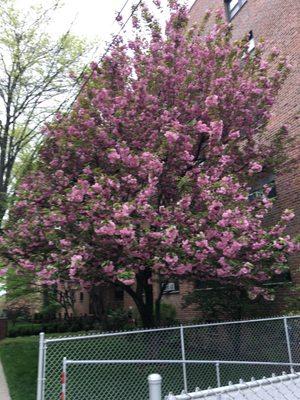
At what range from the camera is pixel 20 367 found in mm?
10719

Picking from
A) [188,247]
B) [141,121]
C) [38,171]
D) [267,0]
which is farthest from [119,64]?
[267,0]

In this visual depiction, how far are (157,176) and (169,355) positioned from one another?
3.25 m

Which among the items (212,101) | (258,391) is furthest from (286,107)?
(258,391)

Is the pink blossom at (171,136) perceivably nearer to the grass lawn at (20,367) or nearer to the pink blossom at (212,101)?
the pink blossom at (212,101)

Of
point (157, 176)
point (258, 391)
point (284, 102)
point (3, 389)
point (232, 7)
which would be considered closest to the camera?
point (258, 391)

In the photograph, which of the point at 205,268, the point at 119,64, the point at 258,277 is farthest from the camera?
the point at 119,64

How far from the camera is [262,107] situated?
891 cm

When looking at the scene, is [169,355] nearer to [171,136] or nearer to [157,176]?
[157,176]

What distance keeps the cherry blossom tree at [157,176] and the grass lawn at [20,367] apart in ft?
7.80

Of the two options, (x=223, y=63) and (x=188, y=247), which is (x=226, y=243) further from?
(x=223, y=63)

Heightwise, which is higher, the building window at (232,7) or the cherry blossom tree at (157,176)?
the building window at (232,7)

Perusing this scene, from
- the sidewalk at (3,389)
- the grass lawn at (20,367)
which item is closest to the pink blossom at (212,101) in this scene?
the grass lawn at (20,367)

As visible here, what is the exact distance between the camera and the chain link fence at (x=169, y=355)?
6.55 m

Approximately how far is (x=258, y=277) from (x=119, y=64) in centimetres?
511
